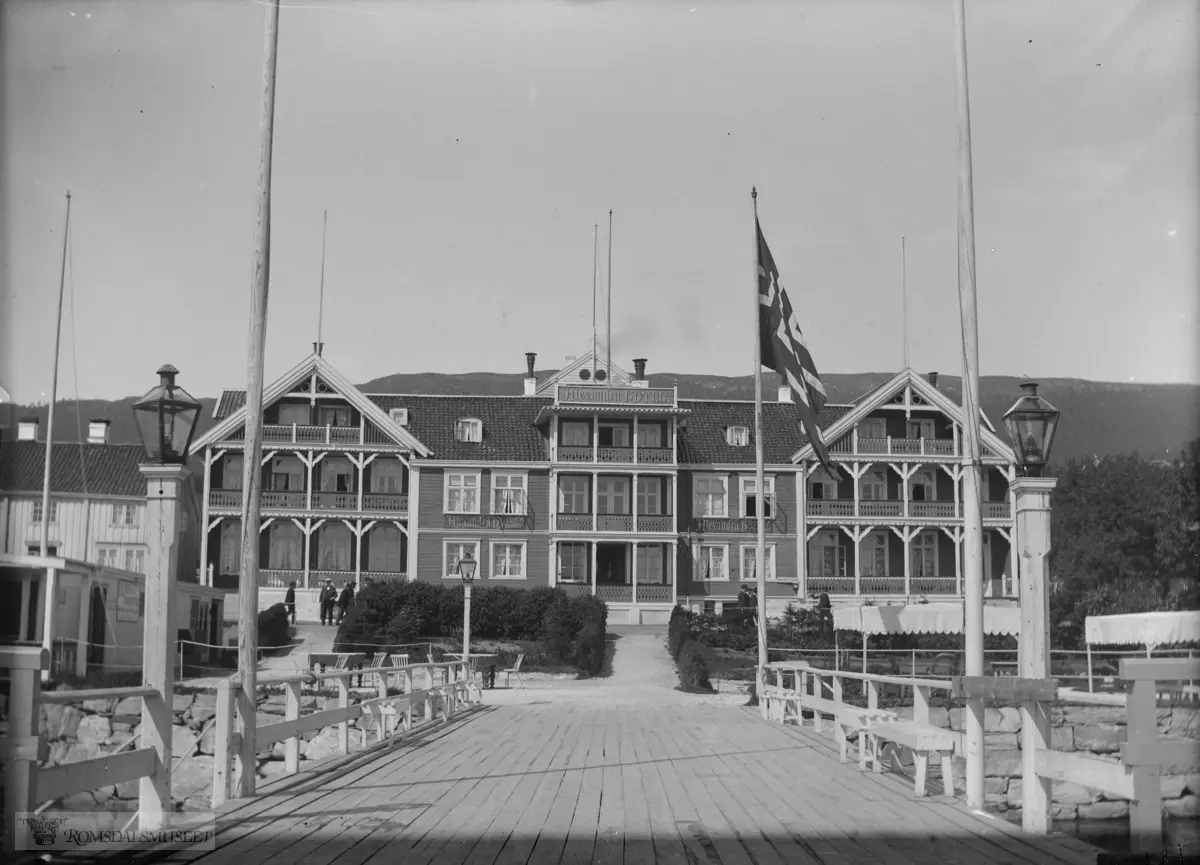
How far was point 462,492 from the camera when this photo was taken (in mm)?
52500

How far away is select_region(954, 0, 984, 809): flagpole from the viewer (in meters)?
9.51

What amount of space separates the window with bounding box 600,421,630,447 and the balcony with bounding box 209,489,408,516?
848cm

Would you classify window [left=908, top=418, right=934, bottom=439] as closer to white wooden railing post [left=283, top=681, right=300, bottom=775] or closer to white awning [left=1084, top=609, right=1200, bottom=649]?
white awning [left=1084, top=609, right=1200, bottom=649]

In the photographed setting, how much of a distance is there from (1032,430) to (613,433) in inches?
1716

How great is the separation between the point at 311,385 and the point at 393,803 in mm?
42710

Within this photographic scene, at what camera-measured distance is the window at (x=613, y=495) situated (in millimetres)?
52719

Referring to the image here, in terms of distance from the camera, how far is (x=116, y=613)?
35219 mm

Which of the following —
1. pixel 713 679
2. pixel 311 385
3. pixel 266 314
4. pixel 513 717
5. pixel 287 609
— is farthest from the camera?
pixel 311 385

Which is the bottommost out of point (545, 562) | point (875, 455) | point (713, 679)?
point (713, 679)

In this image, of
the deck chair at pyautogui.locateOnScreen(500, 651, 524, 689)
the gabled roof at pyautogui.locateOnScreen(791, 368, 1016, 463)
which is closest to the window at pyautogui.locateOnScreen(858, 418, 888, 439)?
the gabled roof at pyautogui.locateOnScreen(791, 368, 1016, 463)

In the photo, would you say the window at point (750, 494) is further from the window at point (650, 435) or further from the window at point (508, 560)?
the window at point (508, 560)

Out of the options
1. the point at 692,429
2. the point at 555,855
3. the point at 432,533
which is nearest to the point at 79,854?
the point at 555,855

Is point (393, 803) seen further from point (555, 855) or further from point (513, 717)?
point (513, 717)

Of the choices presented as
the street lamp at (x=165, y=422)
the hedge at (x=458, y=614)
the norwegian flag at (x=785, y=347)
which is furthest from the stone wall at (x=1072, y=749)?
Result: the hedge at (x=458, y=614)
